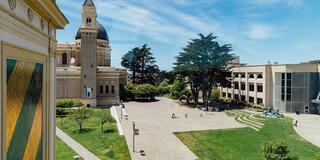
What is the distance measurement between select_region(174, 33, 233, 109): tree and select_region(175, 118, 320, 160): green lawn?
49.2ft

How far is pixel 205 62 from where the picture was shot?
41312 millimetres

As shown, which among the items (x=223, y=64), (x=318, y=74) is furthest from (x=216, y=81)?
(x=318, y=74)

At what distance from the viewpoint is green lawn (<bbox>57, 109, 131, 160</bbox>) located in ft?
61.8

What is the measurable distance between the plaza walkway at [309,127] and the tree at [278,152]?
27.6ft

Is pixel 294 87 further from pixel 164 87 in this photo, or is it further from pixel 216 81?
pixel 164 87

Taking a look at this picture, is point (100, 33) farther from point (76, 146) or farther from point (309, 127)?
point (309, 127)

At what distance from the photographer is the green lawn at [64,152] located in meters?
18.3

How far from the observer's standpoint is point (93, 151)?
19.6m

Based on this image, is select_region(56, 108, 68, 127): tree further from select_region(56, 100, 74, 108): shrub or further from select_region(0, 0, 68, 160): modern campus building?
select_region(0, 0, 68, 160): modern campus building

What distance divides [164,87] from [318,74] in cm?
3230

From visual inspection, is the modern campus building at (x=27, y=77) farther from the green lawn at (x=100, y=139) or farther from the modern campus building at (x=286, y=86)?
the modern campus building at (x=286, y=86)

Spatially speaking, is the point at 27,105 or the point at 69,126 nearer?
the point at 27,105

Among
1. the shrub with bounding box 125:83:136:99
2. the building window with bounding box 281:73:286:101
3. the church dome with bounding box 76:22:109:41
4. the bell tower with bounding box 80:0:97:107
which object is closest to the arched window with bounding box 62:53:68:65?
the church dome with bounding box 76:22:109:41

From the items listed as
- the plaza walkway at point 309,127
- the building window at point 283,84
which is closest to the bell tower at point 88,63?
the building window at point 283,84
